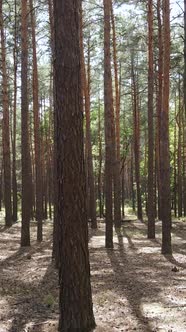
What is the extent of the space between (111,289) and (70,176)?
11.4 ft

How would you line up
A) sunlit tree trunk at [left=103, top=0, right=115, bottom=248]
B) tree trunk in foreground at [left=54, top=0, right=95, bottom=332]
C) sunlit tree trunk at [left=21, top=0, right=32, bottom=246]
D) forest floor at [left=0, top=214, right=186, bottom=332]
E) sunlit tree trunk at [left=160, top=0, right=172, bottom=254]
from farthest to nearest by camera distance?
sunlit tree trunk at [left=21, top=0, right=32, bottom=246]
sunlit tree trunk at [left=103, top=0, right=115, bottom=248]
sunlit tree trunk at [left=160, top=0, right=172, bottom=254]
forest floor at [left=0, top=214, right=186, bottom=332]
tree trunk in foreground at [left=54, top=0, right=95, bottom=332]

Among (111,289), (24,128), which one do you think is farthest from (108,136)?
(111,289)

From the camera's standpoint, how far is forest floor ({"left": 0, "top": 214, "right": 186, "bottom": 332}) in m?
5.93

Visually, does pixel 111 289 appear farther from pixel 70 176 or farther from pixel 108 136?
pixel 108 136

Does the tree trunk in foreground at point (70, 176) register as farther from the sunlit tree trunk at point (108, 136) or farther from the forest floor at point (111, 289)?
the sunlit tree trunk at point (108, 136)

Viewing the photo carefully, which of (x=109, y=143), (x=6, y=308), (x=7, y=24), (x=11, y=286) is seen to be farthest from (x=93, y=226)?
(x=6, y=308)

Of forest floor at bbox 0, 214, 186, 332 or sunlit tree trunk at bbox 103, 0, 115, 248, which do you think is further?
sunlit tree trunk at bbox 103, 0, 115, 248

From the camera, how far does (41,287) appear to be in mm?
8234

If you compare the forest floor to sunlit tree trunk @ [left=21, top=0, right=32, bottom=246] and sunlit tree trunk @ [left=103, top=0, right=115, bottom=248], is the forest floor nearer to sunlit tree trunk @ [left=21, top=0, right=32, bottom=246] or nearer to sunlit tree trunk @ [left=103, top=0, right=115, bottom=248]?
sunlit tree trunk @ [left=21, top=0, right=32, bottom=246]

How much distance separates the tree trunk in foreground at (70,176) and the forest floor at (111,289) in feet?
1.80

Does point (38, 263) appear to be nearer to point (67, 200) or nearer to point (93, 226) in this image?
point (67, 200)

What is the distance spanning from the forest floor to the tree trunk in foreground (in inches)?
21.6

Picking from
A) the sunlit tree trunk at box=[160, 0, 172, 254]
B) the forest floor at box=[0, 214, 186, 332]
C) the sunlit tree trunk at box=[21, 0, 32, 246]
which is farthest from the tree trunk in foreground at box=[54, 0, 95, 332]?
the sunlit tree trunk at box=[21, 0, 32, 246]

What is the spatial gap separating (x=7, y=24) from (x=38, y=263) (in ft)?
43.6
